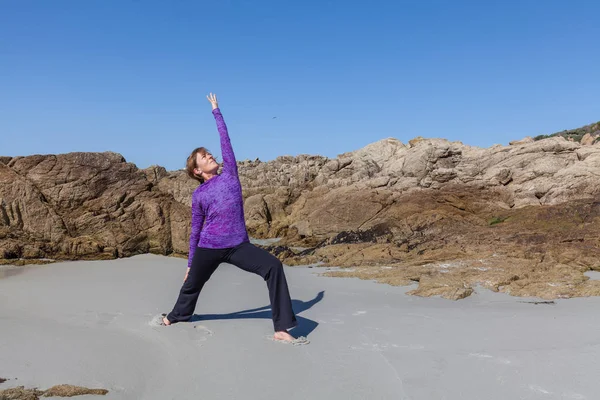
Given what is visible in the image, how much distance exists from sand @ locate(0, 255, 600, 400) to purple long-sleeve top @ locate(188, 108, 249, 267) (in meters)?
0.77

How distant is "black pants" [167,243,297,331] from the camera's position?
13.6 feet

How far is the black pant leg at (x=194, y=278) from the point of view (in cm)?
427

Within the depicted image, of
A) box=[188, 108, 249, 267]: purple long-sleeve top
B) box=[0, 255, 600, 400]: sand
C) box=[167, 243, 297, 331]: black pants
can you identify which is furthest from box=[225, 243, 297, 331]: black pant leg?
box=[0, 255, 600, 400]: sand

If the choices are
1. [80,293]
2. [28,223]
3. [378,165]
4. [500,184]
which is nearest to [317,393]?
[80,293]

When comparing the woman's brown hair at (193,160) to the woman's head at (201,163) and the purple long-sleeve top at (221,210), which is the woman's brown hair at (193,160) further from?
the purple long-sleeve top at (221,210)

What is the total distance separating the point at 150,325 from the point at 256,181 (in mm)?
31586

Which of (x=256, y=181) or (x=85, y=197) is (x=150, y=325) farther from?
(x=256, y=181)

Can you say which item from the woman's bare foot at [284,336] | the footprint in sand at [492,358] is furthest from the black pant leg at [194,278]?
the footprint in sand at [492,358]

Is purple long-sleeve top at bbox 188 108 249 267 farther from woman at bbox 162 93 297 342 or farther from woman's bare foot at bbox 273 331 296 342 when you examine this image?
woman's bare foot at bbox 273 331 296 342

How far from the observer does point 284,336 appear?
12.7 feet

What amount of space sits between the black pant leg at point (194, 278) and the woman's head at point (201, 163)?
2.41 feet

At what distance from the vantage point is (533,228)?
42.8ft

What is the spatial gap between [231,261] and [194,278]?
0.37m

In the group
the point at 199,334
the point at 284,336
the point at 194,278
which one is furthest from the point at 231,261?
the point at 284,336
